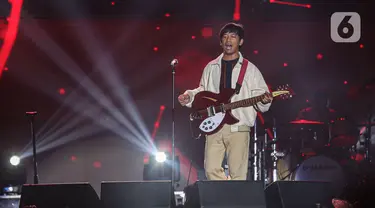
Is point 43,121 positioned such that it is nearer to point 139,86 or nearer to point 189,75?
point 139,86

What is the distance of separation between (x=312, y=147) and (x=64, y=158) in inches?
193

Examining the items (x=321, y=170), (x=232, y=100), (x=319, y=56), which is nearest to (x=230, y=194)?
(x=232, y=100)

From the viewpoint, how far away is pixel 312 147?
821 cm

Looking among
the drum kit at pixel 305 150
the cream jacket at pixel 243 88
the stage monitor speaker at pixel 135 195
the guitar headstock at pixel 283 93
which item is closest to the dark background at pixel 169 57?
the drum kit at pixel 305 150

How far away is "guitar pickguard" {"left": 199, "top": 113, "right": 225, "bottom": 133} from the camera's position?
17.2 feet

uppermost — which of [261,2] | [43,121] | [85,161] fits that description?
[261,2]

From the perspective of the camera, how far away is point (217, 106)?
17.2 feet

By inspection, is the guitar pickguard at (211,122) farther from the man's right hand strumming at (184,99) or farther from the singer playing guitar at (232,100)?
the man's right hand strumming at (184,99)

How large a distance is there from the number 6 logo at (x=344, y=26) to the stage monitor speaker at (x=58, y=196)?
7254 mm

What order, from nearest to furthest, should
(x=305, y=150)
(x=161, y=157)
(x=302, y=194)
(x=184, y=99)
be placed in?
(x=302, y=194), (x=184, y=99), (x=305, y=150), (x=161, y=157)

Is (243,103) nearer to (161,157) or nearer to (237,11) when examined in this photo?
(161,157)

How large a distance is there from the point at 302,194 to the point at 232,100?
1.32 m

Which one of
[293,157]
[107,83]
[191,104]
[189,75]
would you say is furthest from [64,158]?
[191,104]

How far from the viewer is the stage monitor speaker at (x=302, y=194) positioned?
4426 millimetres
